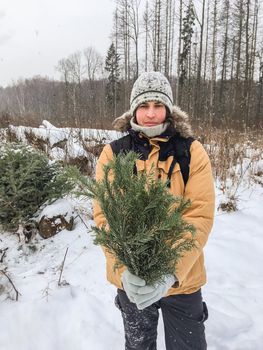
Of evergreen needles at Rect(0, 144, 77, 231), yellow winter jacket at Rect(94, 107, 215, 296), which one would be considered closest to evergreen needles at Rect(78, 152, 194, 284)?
yellow winter jacket at Rect(94, 107, 215, 296)

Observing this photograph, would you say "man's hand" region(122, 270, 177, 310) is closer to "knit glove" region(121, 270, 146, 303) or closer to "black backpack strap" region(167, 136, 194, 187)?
"knit glove" region(121, 270, 146, 303)

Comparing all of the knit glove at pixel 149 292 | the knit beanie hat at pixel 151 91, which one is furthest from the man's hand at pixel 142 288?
the knit beanie hat at pixel 151 91

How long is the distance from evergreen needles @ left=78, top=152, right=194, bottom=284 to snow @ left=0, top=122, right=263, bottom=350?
1789 mm

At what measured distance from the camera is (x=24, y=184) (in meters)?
3.87

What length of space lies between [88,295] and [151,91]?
207 centimetres

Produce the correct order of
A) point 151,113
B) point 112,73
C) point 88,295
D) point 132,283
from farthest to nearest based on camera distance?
point 112,73 < point 88,295 < point 151,113 < point 132,283

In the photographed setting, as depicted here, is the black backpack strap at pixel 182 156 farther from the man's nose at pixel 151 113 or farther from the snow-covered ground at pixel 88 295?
the snow-covered ground at pixel 88 295

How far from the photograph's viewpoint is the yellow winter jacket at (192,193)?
55.3 inches

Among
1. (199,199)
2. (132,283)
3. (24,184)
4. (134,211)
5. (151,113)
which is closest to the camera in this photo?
(134,211)

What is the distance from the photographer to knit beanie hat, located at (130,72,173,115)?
5.54 ft

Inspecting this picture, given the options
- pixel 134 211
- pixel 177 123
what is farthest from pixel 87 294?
pixel 134 211

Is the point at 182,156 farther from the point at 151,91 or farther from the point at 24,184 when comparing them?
the point at 24,184

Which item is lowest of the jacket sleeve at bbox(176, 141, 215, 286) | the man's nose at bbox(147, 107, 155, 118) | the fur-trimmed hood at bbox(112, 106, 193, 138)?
the jacket sleeve at bbox(176, 141, 215, 286)

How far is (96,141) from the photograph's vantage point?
579 centimetres
